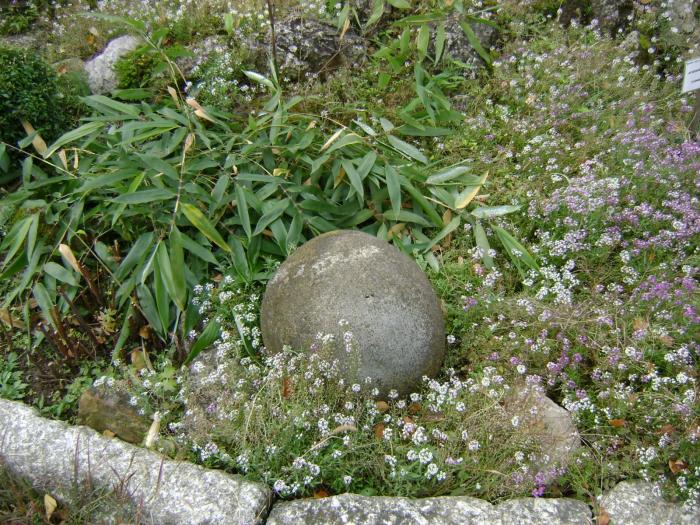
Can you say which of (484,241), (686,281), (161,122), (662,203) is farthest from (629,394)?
(161,122)

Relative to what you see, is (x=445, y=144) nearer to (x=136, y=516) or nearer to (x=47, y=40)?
(x=136, y=516)

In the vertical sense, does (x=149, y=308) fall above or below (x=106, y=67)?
below

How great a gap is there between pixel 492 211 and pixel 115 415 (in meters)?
2.31

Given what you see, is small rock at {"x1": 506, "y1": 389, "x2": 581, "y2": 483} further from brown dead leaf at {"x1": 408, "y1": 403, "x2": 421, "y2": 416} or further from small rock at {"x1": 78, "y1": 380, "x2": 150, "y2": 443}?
small rock at {"x1": 78, "y1": 380, "x2": 150, "y2": 443}

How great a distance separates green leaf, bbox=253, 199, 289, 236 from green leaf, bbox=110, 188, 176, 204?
0.47 m

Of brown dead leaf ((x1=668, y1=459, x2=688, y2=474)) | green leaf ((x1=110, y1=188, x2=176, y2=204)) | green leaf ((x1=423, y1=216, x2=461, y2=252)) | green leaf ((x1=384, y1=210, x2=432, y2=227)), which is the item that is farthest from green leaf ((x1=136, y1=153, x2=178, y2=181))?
brown dead leaf ((x1=668, y1=459, x2=688, y2=474))

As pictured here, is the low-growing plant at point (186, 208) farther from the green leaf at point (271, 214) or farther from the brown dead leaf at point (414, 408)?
the brown dead leaf at point (414, 408)

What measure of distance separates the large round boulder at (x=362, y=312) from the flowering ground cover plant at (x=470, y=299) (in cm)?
9

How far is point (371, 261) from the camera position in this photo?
107 inches

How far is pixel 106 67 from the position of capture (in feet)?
14.5

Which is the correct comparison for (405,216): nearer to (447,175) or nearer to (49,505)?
(447,175)

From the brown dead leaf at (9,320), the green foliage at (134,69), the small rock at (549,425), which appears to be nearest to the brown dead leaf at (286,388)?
the small rock at (549,425)

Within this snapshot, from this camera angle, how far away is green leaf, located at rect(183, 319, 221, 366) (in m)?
2.89

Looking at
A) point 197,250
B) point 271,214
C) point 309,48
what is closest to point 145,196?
point 197,250
